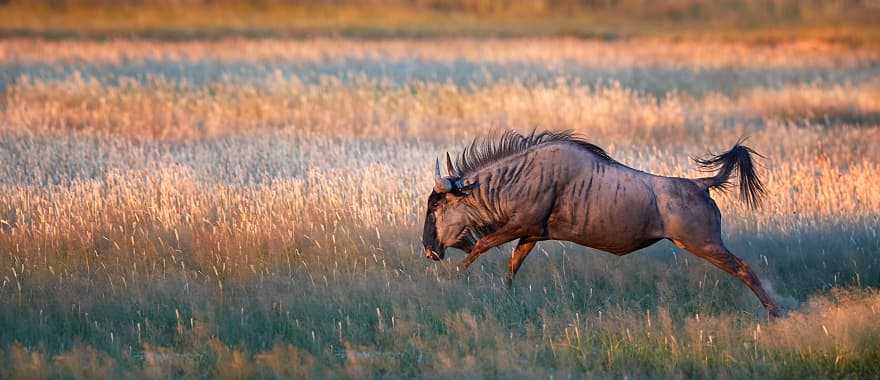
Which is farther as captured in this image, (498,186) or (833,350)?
(498,186)

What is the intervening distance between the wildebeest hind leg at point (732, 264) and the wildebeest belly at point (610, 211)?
0.31 m

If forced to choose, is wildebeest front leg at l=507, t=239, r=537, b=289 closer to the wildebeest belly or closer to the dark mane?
the wildebeest belly

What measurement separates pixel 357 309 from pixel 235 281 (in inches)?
49.3

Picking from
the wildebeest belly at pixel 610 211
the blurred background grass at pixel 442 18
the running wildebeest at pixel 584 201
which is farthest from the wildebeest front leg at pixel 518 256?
the blurred background grass at pixel 442 18

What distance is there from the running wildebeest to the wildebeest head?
0.01 m

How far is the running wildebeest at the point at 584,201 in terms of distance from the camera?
815cm

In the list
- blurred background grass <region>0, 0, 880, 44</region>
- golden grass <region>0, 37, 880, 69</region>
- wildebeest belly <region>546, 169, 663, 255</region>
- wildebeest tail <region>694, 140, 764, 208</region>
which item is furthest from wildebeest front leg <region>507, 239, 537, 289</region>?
blurred background grass <region>0, 0, 880, 44</region>

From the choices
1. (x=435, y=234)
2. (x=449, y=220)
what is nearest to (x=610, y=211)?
(x=449, y=220)

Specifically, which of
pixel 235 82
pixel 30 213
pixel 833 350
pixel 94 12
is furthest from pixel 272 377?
pixel 94 12

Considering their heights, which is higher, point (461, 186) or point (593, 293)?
point (461, 186)

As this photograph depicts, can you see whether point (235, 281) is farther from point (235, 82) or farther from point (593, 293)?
point (235, 82)

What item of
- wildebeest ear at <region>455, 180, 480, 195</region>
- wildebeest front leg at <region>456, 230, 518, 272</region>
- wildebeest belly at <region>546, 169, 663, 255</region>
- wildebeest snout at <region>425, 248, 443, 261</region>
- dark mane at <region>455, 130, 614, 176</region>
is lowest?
wildebeest snout at <region>425, 248, 443, 261</region>

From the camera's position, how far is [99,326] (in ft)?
27.3

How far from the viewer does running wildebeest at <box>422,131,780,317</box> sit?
8.15 m
